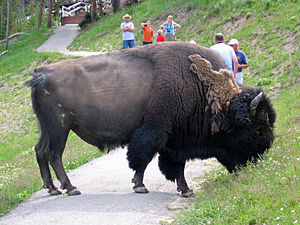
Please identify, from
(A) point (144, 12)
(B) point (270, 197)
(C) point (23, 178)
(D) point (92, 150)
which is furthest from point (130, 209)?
(A) point (144, 12)

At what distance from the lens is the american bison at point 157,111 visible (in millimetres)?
7637

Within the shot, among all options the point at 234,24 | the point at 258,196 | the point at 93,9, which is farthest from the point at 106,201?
the point at 93,9

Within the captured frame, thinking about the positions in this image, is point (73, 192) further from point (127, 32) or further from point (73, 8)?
point (73, 8)

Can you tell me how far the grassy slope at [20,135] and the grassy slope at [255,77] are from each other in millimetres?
3213

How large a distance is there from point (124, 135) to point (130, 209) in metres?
1.67

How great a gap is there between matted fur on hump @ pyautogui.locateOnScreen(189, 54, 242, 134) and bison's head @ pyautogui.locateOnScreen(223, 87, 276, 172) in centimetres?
14

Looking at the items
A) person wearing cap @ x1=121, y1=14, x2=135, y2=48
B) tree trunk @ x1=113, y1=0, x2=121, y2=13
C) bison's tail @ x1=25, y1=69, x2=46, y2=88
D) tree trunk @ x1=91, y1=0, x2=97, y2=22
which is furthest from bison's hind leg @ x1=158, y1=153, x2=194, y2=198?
tree trunk @ x1=91, y1=0, x2=97, y2=22

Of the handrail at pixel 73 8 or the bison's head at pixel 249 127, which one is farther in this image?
the handrail at pixel 73 8

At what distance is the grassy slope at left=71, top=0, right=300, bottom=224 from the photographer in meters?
5.15

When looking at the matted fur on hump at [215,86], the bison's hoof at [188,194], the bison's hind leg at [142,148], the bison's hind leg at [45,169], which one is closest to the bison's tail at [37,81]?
the bison's hind leg at [45,169]

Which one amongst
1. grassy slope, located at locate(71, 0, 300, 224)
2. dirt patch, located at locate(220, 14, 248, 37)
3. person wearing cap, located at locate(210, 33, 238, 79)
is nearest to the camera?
grassy slope, located at locate(71, 0, 300, 224)

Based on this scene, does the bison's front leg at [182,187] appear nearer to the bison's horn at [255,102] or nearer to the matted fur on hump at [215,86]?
the matted fur on hump at [215,86]

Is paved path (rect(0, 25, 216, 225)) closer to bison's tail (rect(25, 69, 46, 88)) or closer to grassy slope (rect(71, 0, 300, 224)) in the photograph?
grassy slope (rect(71, 0, 300, 224))

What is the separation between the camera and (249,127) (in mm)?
7609
